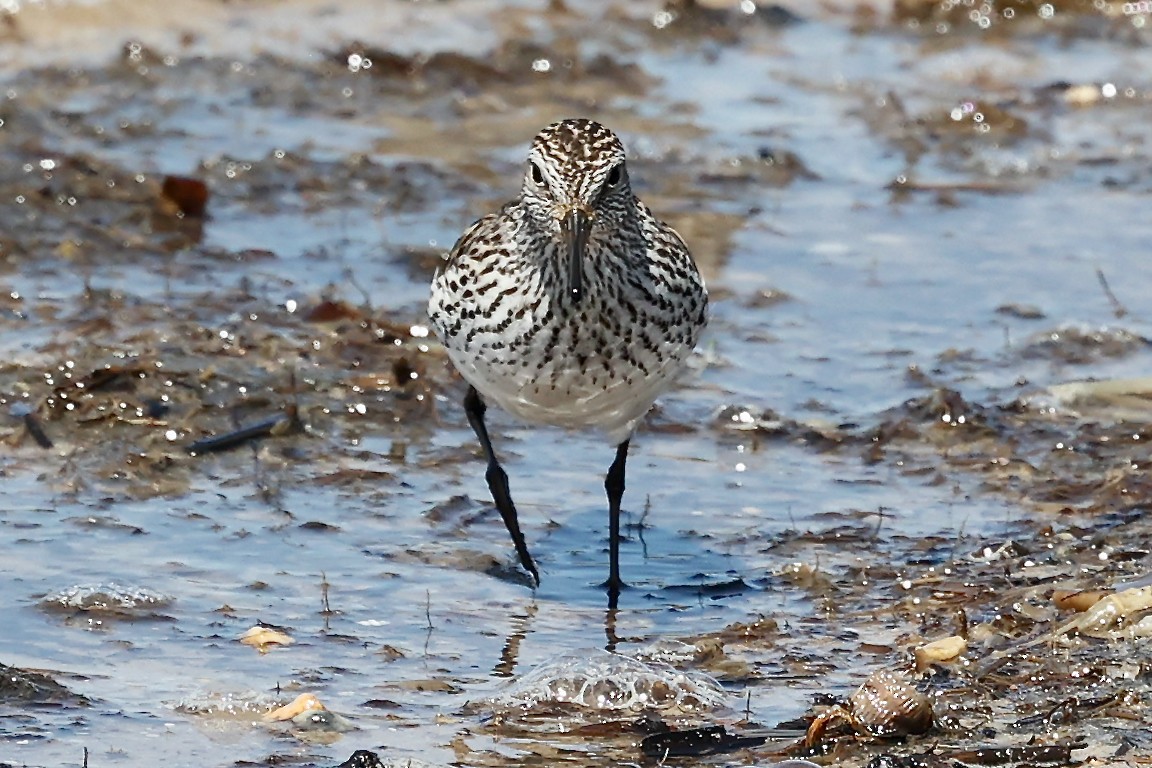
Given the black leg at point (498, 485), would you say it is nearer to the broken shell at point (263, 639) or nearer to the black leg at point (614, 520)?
the black leg at point (614, 520)

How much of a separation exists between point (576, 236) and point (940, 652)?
155 centimetres

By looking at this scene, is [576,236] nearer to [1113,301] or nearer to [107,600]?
[107,600]

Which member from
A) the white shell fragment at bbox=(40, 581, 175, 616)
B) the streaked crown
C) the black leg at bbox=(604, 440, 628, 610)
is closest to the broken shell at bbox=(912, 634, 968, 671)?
the black leg at bbox=(604, 440, 628, 610)

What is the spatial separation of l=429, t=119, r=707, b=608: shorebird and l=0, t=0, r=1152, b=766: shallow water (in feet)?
2.15

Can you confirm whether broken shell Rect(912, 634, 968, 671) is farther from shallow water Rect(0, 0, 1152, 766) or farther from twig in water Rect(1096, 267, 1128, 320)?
twig in water Rect(1096, 267, 1128, 320)

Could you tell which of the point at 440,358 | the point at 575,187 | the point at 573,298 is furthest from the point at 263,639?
the point at 440,358

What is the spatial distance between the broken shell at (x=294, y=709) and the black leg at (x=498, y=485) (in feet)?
4.65

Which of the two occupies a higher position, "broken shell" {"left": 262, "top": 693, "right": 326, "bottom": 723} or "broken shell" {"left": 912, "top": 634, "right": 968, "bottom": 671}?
"broken shell" {"left": 912, "top": 634, "right": 968, "bottom": 671}

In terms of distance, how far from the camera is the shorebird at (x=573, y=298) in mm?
6027

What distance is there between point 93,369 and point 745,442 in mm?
2484

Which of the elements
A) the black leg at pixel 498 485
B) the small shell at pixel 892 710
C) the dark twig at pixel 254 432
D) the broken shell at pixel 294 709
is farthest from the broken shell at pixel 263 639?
the small shell at pixel 892 710

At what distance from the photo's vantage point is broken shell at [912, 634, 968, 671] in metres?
5.52

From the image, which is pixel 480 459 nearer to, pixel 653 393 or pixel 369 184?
pixel 653 393

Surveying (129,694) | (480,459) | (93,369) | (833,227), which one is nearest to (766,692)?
(129,694)
